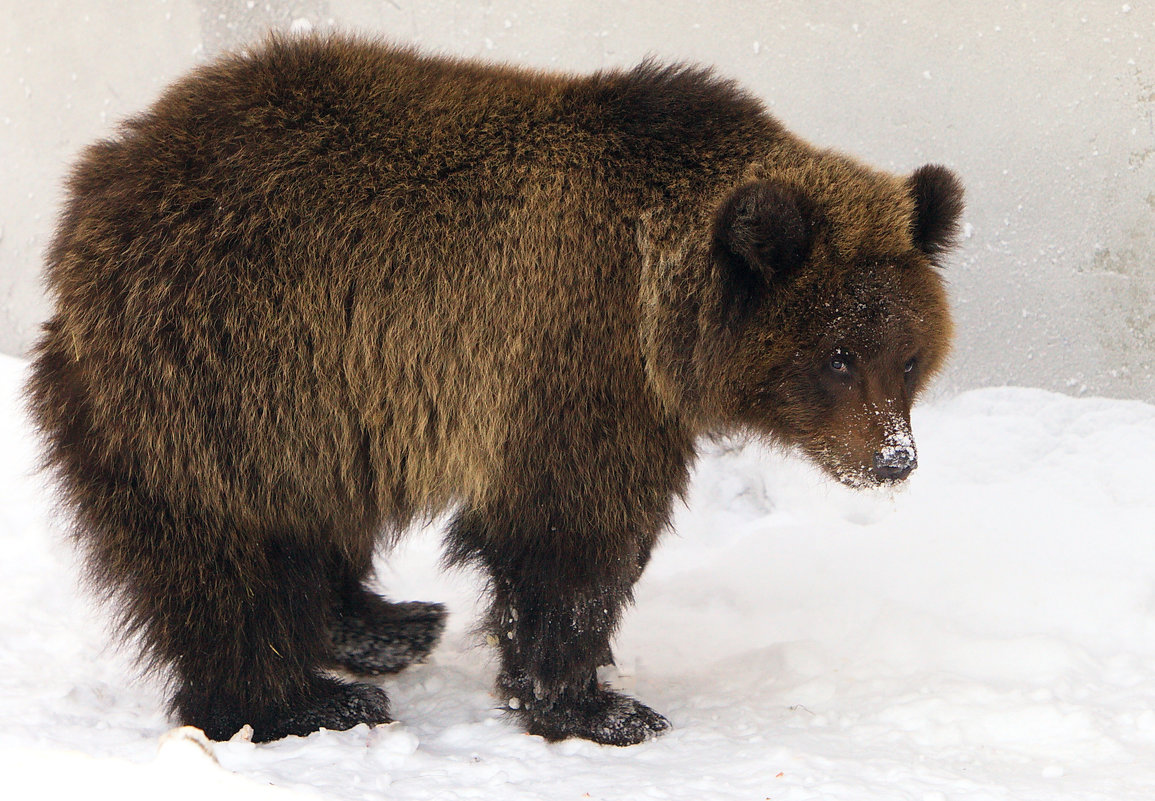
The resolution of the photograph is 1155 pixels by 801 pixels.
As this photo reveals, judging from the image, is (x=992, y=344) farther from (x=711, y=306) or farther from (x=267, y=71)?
(x=267, y=71)

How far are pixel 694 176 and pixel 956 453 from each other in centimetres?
342

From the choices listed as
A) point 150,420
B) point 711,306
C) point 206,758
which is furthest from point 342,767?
point 711,306

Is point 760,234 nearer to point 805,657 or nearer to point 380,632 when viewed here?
point 805,657

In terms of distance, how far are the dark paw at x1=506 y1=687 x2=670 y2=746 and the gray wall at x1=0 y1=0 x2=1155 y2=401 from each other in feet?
12.5

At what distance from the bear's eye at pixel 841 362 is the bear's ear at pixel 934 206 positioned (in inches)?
24.4

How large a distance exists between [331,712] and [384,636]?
74 centimetres

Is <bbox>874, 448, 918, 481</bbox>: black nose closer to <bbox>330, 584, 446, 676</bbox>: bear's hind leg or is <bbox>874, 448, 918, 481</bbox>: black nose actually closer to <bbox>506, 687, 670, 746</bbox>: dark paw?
<bbox>506, 687, 670, 746</bbox>: dark paw

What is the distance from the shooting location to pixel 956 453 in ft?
21.9

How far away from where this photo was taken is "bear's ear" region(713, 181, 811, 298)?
3713mm

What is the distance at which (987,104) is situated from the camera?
22.0 feet

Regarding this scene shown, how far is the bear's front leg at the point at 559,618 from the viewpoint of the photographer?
412cm

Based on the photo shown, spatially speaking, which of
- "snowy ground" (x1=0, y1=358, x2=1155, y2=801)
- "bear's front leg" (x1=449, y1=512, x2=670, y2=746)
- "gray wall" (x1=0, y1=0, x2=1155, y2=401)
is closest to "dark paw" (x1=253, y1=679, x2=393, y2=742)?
"snowy ground" (x1=0, y1=358, x2=1155, y2=801)

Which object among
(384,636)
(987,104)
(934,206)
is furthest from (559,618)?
(987,104)

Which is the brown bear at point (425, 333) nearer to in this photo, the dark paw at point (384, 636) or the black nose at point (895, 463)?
the black nose at point (895, 463)
